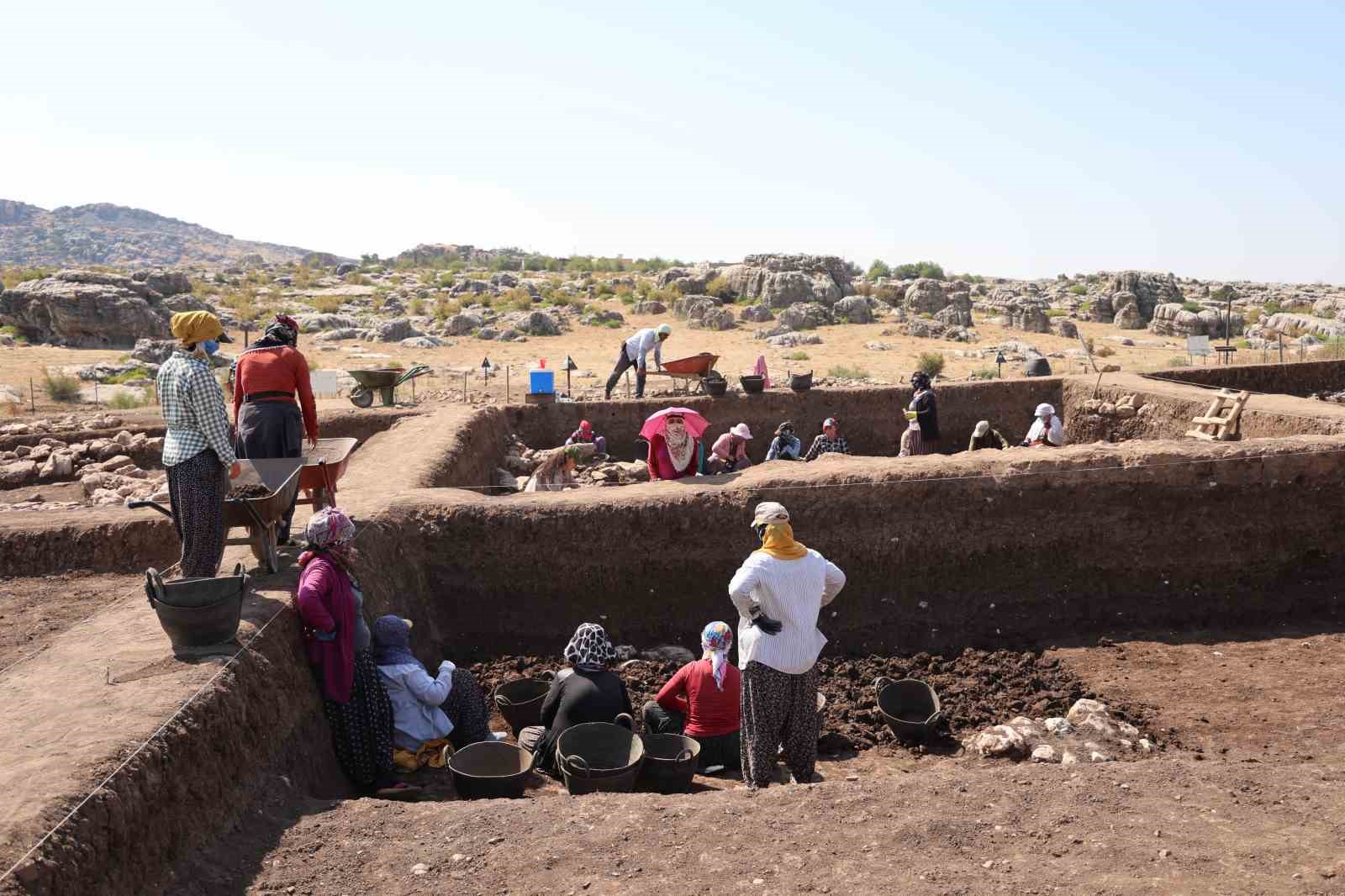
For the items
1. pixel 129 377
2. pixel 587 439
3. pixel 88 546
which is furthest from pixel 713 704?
pixel 129 377

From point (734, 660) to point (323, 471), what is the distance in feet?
11.8

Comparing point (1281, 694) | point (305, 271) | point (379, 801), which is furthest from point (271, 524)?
point (305, 271)

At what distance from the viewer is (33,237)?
12250 centimetres

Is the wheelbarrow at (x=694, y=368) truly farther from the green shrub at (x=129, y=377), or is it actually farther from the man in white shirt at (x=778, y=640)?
the green shrub at (x=129, y=377)

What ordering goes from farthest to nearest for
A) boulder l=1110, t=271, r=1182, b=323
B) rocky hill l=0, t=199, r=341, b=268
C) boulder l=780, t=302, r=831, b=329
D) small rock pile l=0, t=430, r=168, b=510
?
rocky hill l=0, t=199, r=341, b=268 < boulder l=1110, t=271, r=1182, b=323 < boulder l=780, t=302, r=831, b=329 < small rock pile l=0, t=430, r=168, b=510

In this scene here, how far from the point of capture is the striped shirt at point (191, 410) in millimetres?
5324

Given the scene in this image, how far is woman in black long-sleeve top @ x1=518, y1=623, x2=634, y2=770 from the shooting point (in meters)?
5.39

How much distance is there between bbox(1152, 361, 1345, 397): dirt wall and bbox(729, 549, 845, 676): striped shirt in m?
13.1

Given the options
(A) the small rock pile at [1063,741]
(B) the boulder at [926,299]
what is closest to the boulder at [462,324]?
(B) the boulder at [926,299]

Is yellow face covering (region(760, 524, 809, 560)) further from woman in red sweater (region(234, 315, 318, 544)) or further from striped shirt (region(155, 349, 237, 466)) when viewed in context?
woman in red sweater (region(234, 315, 318, 544))

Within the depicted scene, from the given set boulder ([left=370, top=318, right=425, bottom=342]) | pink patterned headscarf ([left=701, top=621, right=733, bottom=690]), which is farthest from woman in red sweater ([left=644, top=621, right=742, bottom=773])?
boulder ([left=370, top=318, right=425, bottom=342])

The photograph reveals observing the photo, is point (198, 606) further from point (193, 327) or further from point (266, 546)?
point (193, 327)

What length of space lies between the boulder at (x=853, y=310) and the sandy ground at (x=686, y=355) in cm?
52

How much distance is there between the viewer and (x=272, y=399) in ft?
21.0
